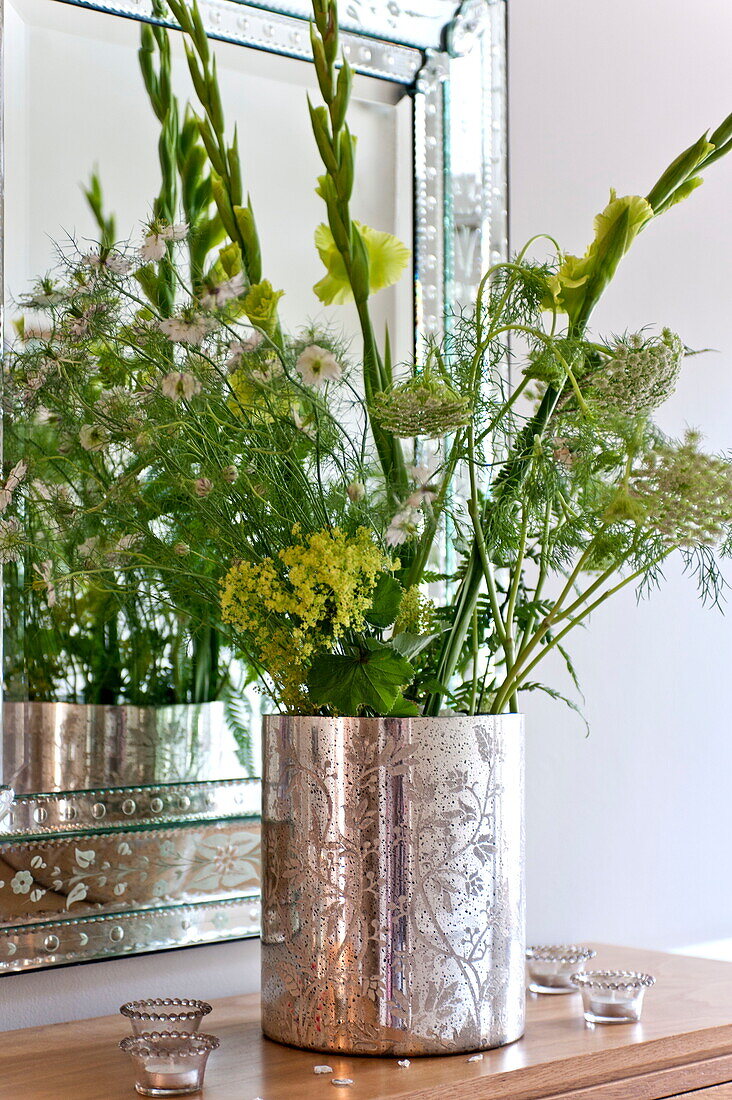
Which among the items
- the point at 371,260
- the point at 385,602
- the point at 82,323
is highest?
the point at 371,260

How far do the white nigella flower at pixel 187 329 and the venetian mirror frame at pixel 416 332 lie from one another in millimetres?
427

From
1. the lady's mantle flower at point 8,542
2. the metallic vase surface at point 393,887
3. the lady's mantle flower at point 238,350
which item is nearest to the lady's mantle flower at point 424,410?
the lady's mantle flower at point 238,350

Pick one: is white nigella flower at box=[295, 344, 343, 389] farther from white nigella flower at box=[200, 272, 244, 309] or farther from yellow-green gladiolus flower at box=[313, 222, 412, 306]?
yellow-green gladiolus flower at box=[313, 222, 412, 306]

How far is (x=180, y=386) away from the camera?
95 centimetres

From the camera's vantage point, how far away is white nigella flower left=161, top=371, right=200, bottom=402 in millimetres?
947

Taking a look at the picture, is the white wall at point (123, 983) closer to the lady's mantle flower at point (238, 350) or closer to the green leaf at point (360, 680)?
the green leaf at point (360, 680)

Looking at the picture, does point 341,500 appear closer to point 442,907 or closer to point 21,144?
point 442,907

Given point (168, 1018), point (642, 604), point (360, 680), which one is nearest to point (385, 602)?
point (360, 680)

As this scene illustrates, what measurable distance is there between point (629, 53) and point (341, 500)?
0.98m

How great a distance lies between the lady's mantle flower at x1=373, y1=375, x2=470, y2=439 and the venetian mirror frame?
467 mm

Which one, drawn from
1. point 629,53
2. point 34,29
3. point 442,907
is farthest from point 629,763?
point 34,29

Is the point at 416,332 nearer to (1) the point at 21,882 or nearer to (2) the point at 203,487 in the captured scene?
(2) the point at 203,487

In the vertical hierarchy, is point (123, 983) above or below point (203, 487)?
below

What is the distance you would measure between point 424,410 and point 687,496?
21 cm
